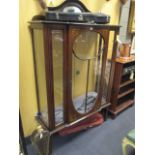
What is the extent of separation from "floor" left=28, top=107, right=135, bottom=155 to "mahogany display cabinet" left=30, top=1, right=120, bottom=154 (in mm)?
314

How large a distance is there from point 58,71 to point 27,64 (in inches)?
13.4

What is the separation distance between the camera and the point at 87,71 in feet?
5.83

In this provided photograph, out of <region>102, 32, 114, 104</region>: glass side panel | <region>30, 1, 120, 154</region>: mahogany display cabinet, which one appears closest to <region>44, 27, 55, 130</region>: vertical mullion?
<region>30, 1, 120, 154</region>: mahogany display cabinet

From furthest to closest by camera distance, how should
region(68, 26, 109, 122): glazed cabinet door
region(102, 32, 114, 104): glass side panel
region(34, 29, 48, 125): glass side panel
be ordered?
region(102, 32, 114, 104): glass side panel < region(68, 26, 109, 122): glazed cabinet door < region(34, 29, 48, 125): glass side panel

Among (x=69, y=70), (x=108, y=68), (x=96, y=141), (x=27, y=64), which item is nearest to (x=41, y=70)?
(x=27, y=64)

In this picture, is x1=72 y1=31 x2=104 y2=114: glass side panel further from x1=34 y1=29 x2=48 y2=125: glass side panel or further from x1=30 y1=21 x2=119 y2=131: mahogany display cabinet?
x1=34 y1=29 x2=48 y2=125: glass side panel

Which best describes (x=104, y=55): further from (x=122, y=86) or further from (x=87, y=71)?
(x=122, y=86)

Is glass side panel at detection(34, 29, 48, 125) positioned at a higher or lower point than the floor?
higher

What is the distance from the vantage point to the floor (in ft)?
5.34

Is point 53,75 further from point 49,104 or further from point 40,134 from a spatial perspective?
point 40,134

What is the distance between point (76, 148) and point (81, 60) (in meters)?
1.00

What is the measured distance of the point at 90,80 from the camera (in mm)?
1871

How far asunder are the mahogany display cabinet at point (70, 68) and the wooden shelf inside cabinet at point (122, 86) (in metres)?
0.15
